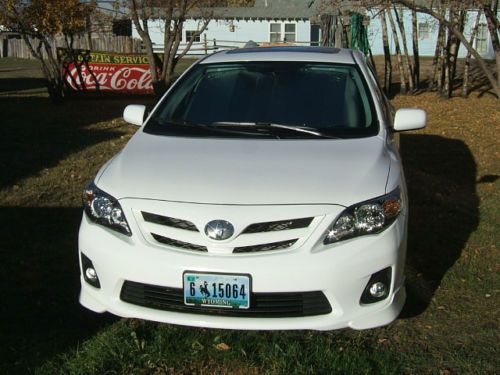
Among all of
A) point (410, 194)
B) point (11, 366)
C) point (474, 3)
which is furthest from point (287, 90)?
point (474, 3)

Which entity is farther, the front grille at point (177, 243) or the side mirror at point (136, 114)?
the side mirror at point (136, 114)

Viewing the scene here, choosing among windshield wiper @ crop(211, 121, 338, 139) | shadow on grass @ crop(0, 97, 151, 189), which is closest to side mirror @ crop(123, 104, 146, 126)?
windshield wiper @ crop(211, 121, 338, 139)

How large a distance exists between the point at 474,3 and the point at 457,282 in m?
9.03

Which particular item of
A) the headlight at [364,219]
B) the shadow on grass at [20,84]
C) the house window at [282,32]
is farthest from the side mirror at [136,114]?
the house window at [282,32]

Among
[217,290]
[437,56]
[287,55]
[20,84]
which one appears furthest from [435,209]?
[20,84]

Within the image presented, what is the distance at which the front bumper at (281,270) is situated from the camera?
341cm

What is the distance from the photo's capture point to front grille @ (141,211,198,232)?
3.54m

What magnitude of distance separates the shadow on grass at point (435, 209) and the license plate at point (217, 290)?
149cm

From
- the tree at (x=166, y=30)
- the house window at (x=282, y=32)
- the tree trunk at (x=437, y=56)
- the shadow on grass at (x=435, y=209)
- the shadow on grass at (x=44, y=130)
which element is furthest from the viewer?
the house window at (x=282, y=32)

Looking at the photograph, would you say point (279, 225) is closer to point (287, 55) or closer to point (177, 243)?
point (177, 243)

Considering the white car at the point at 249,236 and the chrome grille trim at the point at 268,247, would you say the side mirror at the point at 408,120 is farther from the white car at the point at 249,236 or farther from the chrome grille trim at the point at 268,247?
the chrome grille trim at the point at 268,247

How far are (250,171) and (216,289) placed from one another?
0.71m

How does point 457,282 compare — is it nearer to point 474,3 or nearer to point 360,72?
point 360,72

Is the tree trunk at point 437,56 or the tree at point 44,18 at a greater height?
the tree at point 44,18
